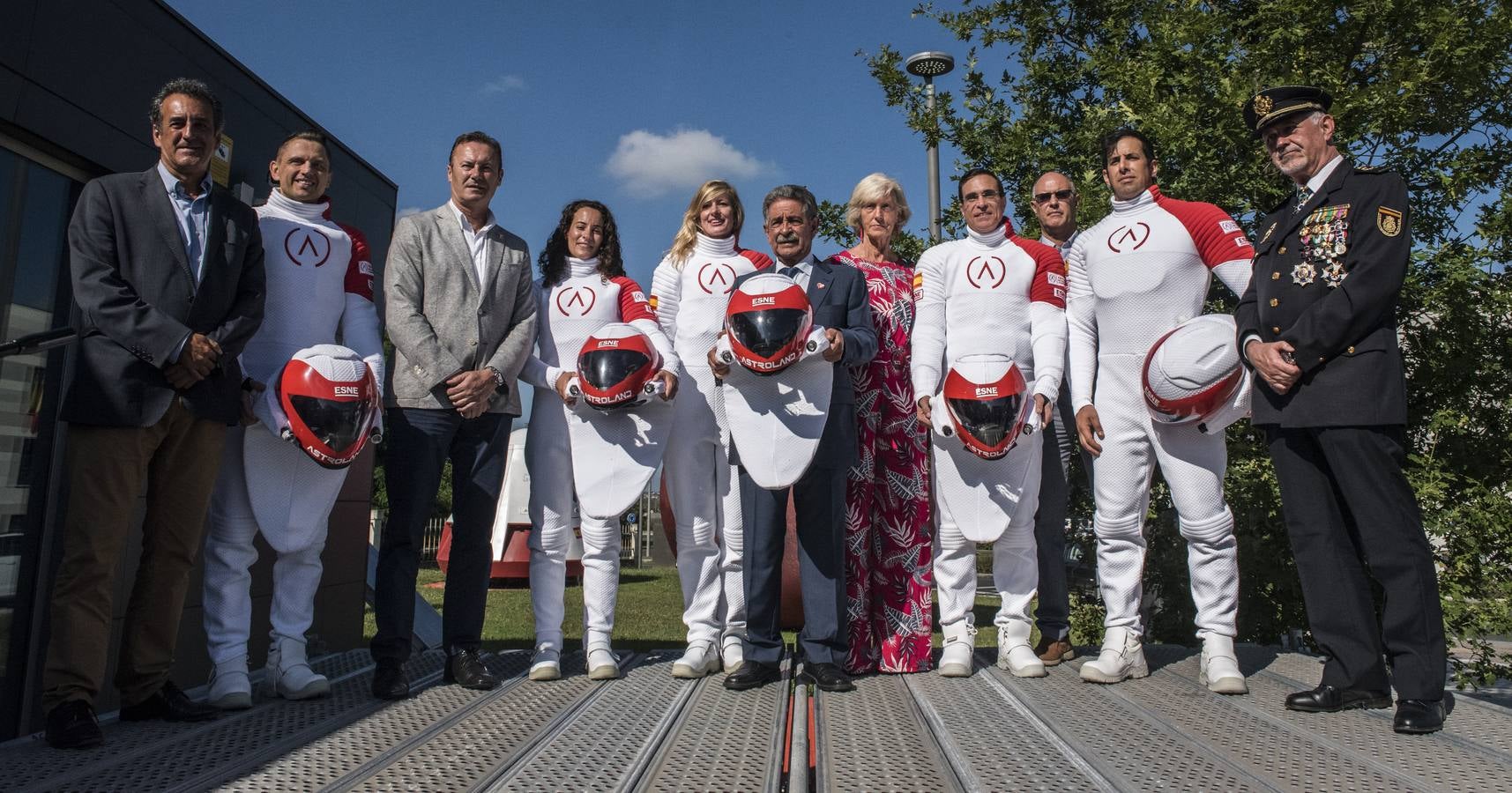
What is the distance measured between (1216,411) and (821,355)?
1.57 metres

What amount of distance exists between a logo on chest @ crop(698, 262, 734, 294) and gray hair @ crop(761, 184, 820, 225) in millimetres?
287

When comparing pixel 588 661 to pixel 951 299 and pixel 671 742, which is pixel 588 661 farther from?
pixel 951 299

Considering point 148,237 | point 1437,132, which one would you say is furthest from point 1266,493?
point 148,237

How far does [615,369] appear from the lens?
3789 mm

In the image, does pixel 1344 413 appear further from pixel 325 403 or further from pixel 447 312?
pixel 325 403

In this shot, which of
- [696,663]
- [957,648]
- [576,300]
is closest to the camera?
[696,663]

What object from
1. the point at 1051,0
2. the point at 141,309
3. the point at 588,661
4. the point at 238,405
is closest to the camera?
the point at 141,309

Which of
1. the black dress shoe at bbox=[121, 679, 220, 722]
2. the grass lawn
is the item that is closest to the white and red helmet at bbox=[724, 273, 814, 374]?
the black dress shoe at bbox=[121, 679, 220, 722]

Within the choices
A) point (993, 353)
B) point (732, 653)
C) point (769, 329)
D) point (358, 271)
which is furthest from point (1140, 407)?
point (358, 271)

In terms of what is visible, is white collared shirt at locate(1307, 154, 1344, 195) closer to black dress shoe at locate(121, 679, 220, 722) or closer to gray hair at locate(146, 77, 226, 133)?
gray hair at locate(146, 77, 226, 133)

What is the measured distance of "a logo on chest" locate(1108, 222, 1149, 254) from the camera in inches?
159

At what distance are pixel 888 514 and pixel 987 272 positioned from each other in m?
1.19

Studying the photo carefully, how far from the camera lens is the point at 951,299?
4367 millimetres

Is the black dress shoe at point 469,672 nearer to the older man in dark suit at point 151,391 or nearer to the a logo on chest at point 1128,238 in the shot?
the older man in dark suit at point 151,391
